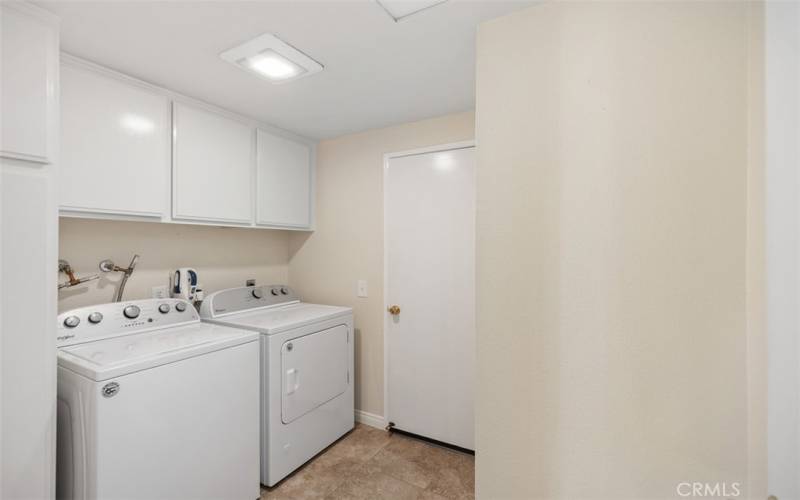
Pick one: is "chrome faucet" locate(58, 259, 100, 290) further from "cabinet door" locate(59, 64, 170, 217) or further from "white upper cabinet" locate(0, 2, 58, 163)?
"white upper cabinet" locate(0, 2, 58, 163)

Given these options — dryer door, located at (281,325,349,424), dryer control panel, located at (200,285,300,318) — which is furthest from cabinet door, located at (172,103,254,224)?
dryer door, located at (281,325,349,424)

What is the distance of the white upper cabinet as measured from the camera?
1.21 metres

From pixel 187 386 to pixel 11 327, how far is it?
0.64 metres

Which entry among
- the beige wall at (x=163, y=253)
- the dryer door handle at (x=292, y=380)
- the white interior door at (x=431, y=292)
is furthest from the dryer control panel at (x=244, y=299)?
the white interior door at (x=431, y=292)

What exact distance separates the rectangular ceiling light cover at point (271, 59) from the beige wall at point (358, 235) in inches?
38.0

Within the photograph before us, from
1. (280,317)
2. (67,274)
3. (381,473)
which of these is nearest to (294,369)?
(280,317)

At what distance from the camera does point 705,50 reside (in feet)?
3.33

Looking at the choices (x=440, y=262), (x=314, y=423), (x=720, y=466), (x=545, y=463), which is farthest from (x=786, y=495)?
(x=314, y=423)

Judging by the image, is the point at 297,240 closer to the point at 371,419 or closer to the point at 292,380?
the point at 292,380

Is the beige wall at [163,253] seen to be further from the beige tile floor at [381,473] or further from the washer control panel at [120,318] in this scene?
the beige tile floor at [381,473]

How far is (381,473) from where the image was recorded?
83.9 inches

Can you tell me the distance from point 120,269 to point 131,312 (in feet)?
1.13

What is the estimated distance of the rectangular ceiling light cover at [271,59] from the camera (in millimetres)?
1529

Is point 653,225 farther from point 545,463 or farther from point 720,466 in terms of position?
point 545,463
